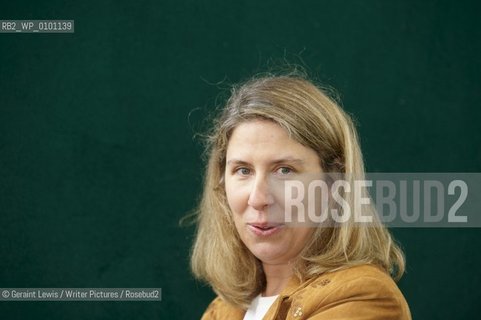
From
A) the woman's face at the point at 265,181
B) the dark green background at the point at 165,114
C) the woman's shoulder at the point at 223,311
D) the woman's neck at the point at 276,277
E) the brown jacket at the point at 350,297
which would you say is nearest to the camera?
the brown jacket at the point at 350,297

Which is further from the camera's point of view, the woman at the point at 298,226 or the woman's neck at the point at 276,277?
the woman's neck at the point at 276,277

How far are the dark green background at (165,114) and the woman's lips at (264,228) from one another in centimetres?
110

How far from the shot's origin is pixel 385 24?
2.81m

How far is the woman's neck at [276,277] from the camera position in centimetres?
187

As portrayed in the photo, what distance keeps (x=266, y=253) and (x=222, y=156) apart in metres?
0.32

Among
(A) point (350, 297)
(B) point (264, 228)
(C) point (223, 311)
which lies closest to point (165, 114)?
(C) point (223, 311)

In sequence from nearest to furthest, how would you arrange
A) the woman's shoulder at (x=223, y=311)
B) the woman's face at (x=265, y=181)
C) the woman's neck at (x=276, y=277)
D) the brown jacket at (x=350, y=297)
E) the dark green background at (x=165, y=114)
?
the brown jacket at (x=350, y=297)
the woman's face at (x=265, y=181)
the woman's neck at (x=276, y=277)
the woman's shoulder at (x=223, y=311)
the dark green background at (x=165, y=114)

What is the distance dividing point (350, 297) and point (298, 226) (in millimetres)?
237

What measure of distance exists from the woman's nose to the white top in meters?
0.28

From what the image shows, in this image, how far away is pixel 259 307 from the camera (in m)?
1.92

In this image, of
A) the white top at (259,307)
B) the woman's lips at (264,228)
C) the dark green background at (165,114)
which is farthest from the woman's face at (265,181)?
the dark green background at (165,114)

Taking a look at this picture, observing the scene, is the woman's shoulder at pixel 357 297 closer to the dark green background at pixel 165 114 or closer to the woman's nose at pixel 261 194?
the woman's nose at pixel 261 194

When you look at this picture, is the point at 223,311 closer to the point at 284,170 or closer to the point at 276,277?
the point at 276,277

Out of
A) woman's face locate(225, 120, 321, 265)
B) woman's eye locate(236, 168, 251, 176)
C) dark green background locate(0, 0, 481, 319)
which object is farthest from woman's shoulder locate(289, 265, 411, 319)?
dark green background locate(0, 0, 481, 319)
